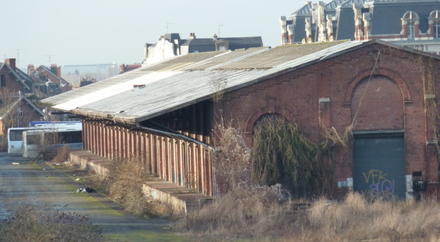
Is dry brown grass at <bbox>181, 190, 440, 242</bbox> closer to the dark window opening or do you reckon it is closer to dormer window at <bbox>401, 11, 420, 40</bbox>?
the dark window opening

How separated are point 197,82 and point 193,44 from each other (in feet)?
246

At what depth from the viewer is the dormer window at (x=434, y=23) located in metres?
83.5

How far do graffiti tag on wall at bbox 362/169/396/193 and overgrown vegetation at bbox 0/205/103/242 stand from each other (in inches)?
488

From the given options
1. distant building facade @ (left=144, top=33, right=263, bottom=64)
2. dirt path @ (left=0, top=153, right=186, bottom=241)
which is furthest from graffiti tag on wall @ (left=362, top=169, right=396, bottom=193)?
distant building facade @ (left=144, top=33, right=263, bottom=64)

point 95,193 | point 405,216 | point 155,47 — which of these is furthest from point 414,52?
point 155,47

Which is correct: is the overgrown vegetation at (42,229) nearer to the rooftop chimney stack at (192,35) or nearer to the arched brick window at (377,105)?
the arched brick window at (377,105)

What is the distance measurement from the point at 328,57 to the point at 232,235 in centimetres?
876

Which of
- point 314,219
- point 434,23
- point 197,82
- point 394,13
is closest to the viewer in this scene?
point 314,219

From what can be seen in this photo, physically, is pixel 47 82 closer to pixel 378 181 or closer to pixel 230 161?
pixel 378 181

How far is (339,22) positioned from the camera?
289 feet

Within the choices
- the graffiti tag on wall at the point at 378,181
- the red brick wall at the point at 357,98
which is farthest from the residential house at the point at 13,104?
the graffiti tag on wall at the point at 378,181

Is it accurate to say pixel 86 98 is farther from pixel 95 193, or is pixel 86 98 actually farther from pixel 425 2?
pixel 425 2

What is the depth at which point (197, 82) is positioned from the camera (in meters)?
38.5

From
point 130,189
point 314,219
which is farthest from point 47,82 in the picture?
point 314,219
